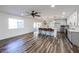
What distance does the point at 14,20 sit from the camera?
998cm

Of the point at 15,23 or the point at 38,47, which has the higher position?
the point at 15,23

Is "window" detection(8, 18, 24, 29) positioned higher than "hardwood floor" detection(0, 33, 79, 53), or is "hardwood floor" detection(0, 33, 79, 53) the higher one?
"window" detection(8, 18, 24, 29)

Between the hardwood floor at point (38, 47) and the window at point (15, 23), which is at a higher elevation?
the window at point (15, 23)

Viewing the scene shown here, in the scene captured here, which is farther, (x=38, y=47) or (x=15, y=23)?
(x=15, y=23)

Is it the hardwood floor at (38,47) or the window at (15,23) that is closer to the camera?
the hardwood floor at (38,47)

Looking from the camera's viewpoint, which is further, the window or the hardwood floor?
the window

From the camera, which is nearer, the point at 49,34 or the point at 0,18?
the point at 0,18
